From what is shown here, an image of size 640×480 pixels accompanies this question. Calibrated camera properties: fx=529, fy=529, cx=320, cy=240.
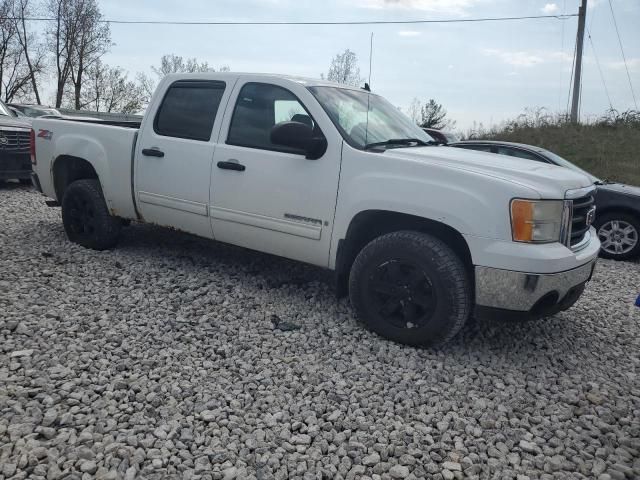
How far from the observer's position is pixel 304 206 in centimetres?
403

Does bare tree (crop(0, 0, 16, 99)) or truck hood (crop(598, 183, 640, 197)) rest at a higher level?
bare tree (crop(0, 0, 16, 99))

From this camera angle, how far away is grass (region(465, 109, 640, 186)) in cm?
1537

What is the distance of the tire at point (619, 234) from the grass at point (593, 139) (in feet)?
26.6

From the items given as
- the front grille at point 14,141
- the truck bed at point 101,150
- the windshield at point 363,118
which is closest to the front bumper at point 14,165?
the front grille at point 14,141

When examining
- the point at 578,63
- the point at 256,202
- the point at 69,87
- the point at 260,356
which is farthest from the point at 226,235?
the point at 69,87

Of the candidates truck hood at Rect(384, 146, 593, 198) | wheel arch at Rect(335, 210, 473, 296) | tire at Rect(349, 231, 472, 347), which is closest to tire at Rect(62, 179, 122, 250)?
wheel arch at Rect(335, 210, 473, 296)

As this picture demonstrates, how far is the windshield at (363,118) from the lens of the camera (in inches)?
160

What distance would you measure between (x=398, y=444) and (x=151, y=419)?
4.22ft

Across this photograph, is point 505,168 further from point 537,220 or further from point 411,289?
point 411,289

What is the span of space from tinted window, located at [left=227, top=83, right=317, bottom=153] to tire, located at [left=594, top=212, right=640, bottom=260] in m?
5.21

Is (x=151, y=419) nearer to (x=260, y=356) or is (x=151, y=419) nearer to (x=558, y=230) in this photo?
(x=260, y=356)

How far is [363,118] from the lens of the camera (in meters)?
4.32

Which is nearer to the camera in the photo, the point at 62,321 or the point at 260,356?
the point at 260,356

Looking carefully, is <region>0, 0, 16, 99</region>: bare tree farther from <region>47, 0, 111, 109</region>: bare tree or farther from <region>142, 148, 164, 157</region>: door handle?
<region>142, 148, 164, 157</region>: door handle
